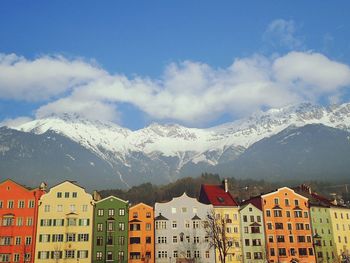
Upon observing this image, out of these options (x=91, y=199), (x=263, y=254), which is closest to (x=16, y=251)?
(x=91, y=199)

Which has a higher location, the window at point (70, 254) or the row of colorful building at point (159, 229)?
the row of colorful building at point (159, 229)

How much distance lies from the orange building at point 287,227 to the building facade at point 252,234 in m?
1.35

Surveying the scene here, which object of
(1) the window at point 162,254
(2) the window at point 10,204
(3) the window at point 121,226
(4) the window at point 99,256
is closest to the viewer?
(4) the window at point 99,256

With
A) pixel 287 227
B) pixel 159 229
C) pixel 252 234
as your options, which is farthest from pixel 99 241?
pixel 287 227

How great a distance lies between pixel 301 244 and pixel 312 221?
656cm

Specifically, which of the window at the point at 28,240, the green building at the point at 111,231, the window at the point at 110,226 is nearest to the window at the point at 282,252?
the green building at the point at 111,231

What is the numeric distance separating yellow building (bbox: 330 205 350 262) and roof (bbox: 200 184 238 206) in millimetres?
25406

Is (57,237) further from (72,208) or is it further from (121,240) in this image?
(121,240)

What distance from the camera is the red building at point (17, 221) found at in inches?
3676

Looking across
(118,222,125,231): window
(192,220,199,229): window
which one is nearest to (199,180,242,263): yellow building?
(192,220,199,229): window

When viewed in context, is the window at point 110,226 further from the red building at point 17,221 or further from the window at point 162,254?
the red building at point 17,221

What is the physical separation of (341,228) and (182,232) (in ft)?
133

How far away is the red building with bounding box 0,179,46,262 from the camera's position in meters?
93.4

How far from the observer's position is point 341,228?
112250 mm
